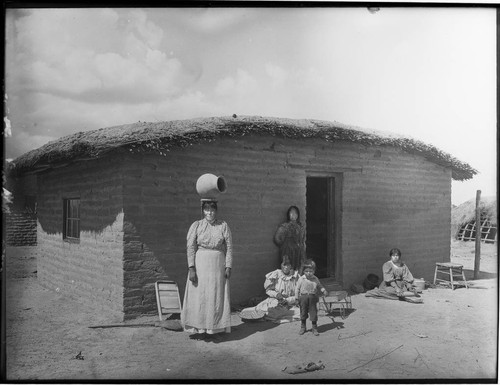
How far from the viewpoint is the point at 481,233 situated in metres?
A: 9.27

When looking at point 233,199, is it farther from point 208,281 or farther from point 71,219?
point 71,219

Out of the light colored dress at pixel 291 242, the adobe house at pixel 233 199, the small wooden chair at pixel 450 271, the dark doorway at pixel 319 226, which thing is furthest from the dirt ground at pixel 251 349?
the dark doorway at pixel 319 226

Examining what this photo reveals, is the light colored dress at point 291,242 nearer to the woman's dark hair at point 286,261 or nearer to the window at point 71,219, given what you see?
the woman's dark hair at point 286,261

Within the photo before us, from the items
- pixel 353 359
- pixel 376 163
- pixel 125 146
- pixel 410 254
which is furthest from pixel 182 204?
pixel 410 254

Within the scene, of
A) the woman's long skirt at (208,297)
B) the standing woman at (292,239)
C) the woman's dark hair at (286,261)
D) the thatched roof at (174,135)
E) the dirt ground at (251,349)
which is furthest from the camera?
the standing woman at (292,239)

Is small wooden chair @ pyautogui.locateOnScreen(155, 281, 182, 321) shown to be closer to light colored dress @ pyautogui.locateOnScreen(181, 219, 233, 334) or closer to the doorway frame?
light colored dress @ pyautogui.locateOnScreen(181, 219, 233, 334)

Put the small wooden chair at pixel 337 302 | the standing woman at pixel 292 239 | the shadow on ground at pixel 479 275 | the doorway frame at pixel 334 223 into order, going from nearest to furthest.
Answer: the small wooden chair at pixel 337 302 → the standing woman at pixel 292 239 → the doorway frame at pixel 334 223 → the shadow on ground at pixel 479 275

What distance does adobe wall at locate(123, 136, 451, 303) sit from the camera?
657 centimetres

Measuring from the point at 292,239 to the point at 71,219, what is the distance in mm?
3881

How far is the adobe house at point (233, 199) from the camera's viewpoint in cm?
648

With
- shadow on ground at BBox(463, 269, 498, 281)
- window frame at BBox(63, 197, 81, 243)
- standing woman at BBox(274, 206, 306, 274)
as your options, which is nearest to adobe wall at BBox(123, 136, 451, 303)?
standing woman at BBox(274, 206, 306, 274)

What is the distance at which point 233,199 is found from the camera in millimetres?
7199

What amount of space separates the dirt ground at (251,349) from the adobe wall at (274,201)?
1084 millimetres

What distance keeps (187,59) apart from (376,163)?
4.30 m
